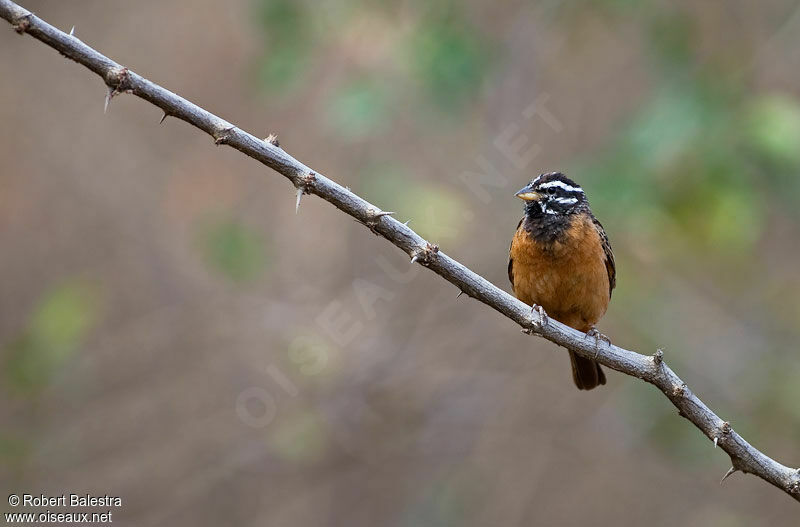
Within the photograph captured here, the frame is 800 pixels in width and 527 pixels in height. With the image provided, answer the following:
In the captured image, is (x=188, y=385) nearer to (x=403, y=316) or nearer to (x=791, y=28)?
(x=403, y=316)

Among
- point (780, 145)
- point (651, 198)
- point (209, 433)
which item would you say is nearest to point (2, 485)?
point (209, 433)

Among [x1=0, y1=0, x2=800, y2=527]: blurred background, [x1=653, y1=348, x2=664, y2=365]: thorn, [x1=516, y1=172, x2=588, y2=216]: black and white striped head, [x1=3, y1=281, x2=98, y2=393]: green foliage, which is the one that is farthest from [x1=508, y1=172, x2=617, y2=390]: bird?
[x1=3, y1=281, x2=98, y2=393]: green foliage

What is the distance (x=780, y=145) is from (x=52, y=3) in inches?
319

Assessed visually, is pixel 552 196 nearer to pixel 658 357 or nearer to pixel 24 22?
pixel 658 357

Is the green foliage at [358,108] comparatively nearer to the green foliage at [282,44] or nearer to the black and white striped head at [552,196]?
the green foliage at [282,44]

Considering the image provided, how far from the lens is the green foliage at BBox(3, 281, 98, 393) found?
7508 mm

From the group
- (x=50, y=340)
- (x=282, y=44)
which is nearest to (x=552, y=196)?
(x=282, y=44)

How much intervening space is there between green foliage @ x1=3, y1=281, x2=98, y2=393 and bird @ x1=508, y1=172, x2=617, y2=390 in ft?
12.6

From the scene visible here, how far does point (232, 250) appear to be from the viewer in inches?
305

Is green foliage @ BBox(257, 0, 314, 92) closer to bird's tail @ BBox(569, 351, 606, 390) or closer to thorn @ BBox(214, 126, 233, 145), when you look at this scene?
bird's tail @ BBox(569, 351, 606, 390)

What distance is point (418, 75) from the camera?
300 inches

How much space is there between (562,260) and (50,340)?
4.51 meters

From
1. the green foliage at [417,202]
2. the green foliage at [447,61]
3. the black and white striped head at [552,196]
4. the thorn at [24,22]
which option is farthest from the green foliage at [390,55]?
the thorn at [24,22]

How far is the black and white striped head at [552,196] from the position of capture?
6398 mm
